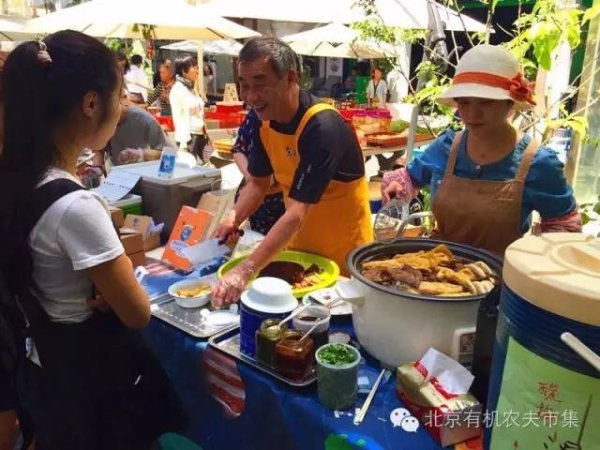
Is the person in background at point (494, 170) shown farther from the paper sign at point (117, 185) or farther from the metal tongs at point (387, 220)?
the paper sign at point (117, 185)

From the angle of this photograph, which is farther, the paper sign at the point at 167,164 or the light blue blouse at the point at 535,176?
the paper sign at the point at 167,164

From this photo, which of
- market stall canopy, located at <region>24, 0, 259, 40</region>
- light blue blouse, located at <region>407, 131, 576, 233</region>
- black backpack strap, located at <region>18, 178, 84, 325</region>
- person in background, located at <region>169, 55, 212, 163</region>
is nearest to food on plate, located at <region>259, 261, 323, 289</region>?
light blue blouse, located at <region>407, 131, 576, 233</region>

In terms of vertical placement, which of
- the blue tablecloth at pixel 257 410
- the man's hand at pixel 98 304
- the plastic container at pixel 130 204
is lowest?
the blue tablecloth at pixel 257 410

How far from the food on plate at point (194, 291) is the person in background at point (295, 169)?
10 centimetres

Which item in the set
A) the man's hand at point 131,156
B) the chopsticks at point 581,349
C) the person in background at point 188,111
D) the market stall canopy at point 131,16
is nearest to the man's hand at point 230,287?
the chopsticks at point 581,349

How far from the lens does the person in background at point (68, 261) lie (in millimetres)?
1149

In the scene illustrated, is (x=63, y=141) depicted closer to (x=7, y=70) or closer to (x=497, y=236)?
(x=7, y=70)

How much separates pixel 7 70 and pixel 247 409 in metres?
1.00

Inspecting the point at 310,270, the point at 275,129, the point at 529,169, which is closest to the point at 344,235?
the point at 310,270

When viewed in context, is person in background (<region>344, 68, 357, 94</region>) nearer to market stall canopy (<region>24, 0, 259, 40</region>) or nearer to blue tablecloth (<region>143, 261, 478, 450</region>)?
market stall canopy (<region>24, 0, 259, 40</region>)

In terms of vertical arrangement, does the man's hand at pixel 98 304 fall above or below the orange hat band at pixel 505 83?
below

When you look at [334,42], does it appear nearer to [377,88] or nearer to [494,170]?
[377,88]

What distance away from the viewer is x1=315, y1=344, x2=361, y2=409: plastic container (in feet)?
3.67

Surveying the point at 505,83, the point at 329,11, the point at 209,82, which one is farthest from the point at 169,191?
the point at 209,82
